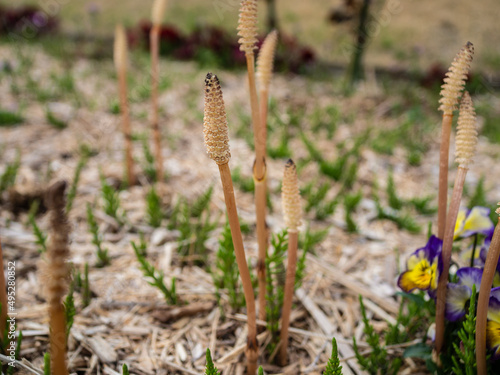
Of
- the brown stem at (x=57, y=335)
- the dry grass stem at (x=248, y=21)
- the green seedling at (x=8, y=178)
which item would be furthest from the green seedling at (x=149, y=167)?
the brown stem at (x=57, y=335)

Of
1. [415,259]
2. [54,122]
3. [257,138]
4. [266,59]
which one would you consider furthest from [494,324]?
[54,122]

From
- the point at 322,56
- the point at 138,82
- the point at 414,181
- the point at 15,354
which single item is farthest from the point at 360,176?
the point at 322,56

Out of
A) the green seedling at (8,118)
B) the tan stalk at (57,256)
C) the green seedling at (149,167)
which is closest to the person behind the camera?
the tan stalk at (57,256)

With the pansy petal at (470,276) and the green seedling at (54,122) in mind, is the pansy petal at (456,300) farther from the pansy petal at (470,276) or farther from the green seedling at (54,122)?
the green seedling at (54,122)

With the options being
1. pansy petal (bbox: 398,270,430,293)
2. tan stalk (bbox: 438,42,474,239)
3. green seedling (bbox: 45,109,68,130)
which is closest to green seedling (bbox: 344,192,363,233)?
pansy petal (bbox: 398,270,430,293)

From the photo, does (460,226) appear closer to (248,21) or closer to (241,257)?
(241,257)

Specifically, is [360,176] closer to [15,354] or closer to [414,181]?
[414,181]
